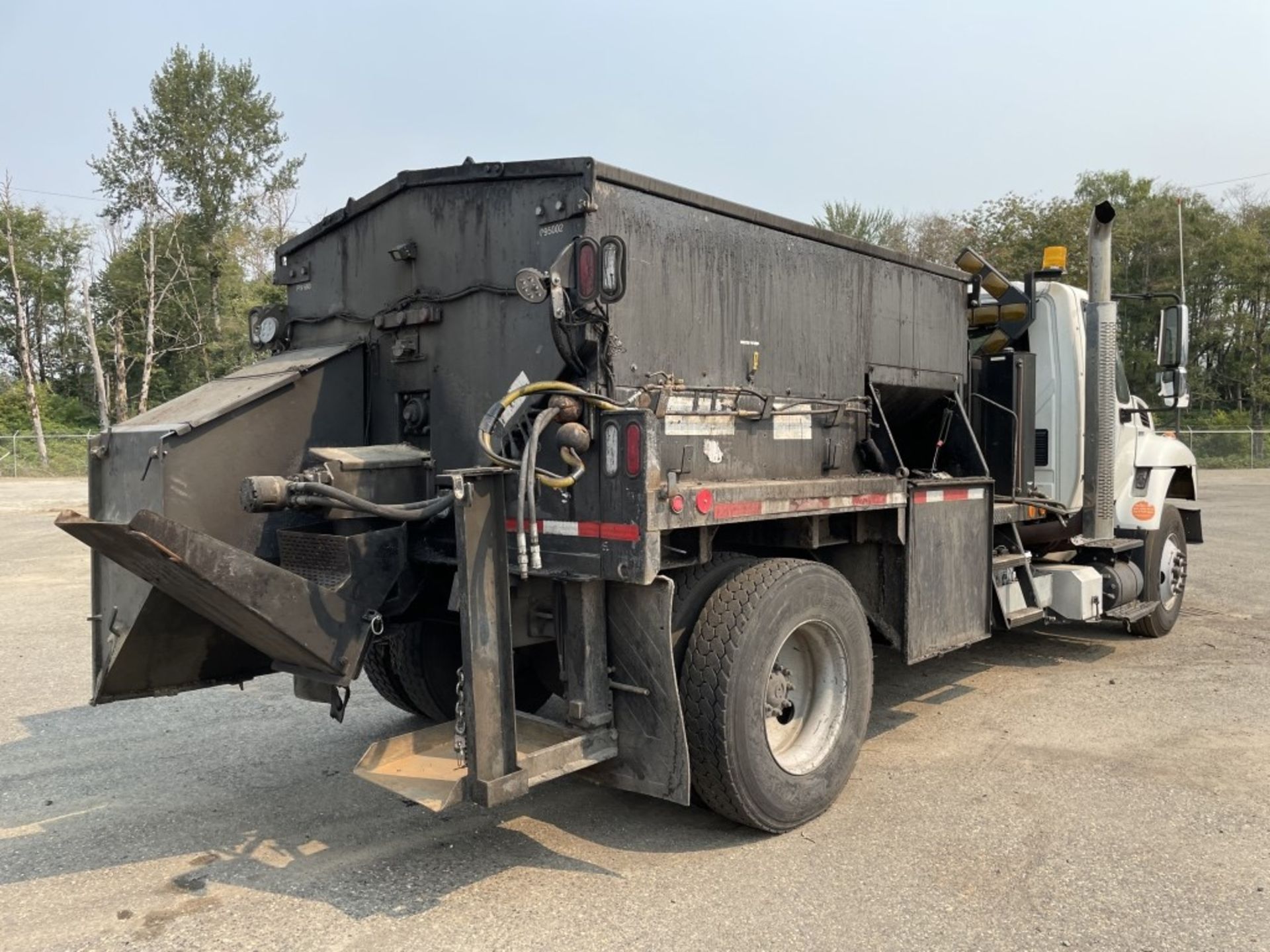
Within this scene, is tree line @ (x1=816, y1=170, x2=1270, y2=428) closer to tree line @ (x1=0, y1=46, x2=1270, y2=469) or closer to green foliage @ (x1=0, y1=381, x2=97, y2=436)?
tree line @ (x1=0, y1=46, x2=1270, y2=469)

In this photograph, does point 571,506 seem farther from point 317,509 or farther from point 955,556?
point 955,556

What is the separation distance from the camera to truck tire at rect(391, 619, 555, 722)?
16.1 ft

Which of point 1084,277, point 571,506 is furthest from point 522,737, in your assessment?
point 1084,277

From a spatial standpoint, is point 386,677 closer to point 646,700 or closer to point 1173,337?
point 646,700

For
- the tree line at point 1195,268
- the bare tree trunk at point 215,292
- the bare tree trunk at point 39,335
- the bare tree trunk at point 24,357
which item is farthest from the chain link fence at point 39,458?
the tree line at point 1195,268

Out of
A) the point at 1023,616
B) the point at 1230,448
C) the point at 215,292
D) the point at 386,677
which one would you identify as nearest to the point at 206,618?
the point at 386,677

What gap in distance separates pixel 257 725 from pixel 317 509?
261 cm

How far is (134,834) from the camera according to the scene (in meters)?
4.21

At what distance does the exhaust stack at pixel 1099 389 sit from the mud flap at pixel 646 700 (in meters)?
4.98

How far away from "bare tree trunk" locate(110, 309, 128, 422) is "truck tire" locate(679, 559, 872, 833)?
3726 centimetres

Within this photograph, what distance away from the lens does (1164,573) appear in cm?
820

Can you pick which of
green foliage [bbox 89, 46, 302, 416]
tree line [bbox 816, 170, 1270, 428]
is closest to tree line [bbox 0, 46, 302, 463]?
green foliage [bbox 89, 46, 302, 416]

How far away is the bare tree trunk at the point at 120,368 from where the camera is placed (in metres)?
37.2

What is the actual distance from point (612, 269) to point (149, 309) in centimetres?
4108
